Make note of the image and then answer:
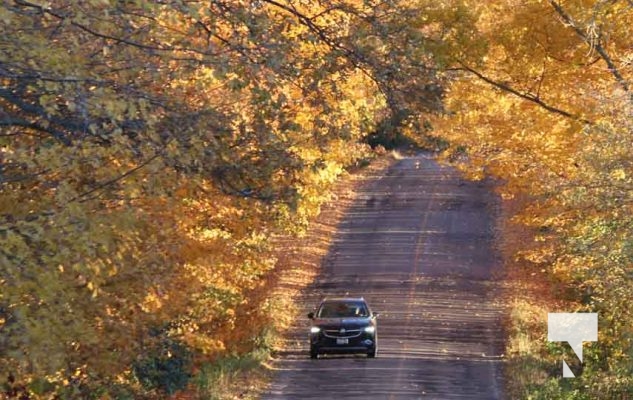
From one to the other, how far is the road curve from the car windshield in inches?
45.3

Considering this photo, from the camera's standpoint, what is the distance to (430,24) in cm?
2080

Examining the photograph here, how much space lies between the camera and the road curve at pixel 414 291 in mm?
26375

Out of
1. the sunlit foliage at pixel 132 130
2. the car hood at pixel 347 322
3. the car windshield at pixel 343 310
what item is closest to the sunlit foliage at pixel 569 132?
the sunlit foliage at pixel 132 130

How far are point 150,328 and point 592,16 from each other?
8.06 meters

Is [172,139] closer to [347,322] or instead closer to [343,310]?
[347,322]

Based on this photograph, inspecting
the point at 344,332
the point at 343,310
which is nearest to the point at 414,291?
the point at 343,310

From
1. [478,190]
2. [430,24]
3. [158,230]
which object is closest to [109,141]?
[158,230]

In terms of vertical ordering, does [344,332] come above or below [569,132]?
below

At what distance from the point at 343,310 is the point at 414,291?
12480 mm

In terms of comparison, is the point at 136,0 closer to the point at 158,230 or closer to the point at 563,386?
the point at 158,230

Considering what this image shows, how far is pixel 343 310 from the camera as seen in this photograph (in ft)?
97.0

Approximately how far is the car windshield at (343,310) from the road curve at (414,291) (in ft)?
3.77

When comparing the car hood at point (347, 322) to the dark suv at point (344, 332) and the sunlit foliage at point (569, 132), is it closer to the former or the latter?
the dark suv at point (344, 332)

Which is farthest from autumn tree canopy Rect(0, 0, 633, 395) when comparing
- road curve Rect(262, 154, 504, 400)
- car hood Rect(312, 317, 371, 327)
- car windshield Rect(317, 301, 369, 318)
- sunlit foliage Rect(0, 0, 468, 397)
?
car windshield Rect(317, 301, 369, 318)
